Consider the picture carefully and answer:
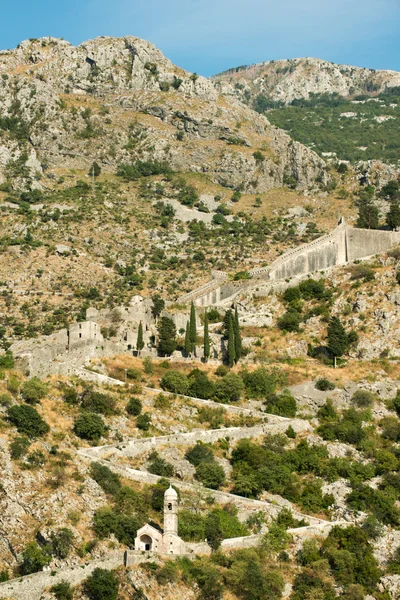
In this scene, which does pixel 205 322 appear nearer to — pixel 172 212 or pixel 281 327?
pixel 281 327

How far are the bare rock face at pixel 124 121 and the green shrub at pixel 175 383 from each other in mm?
60045

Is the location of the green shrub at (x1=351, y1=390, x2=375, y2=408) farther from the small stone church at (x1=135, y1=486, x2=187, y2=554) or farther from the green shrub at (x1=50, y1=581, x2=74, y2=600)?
the green shrub at (x1=50, y1=581, x2=74, y2=600)

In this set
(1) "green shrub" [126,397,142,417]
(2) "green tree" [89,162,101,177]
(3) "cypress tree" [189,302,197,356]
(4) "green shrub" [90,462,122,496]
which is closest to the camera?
(4) "green shrub" [90,462,122,496]

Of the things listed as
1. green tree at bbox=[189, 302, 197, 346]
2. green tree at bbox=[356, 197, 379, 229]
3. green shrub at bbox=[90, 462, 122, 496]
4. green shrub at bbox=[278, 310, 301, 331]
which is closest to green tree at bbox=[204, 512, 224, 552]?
green shrub at bbox=[90, 462, 122, 496]

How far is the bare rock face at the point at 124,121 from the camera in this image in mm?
138000

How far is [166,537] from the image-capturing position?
54.1 meters

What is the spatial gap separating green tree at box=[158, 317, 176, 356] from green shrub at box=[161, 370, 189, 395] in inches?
265

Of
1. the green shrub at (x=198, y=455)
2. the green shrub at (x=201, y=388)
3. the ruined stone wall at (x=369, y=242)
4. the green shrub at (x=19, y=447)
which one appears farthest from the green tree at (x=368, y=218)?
the green shrub at (x=19, y=447)

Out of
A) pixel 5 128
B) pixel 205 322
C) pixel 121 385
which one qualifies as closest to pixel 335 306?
pixel 205 322

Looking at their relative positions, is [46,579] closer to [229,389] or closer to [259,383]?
[229,389]

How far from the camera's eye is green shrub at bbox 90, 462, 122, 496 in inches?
2324

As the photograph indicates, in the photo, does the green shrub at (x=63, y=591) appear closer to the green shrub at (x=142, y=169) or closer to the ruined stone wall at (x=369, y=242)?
the ruined stone wall at (x=369, y=242)

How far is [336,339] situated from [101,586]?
123ft

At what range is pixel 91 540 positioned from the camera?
178 feet
